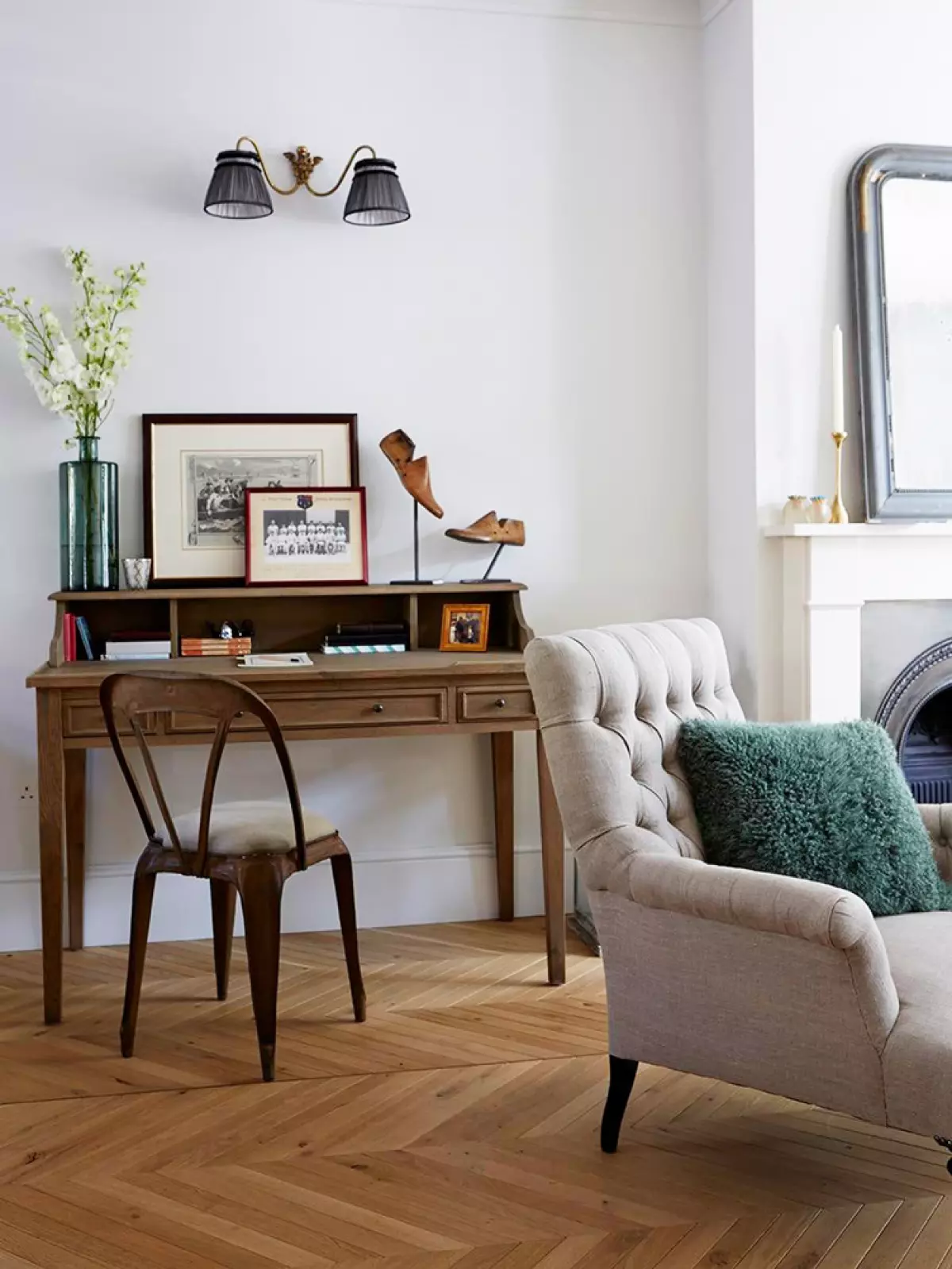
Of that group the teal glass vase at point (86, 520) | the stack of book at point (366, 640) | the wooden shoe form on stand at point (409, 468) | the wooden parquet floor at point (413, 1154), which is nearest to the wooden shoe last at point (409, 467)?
the wooden shoe form on stand at point (409, 468)

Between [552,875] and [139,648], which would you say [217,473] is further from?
[552,875]

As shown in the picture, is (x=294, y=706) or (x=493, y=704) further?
(x=493, y=704)

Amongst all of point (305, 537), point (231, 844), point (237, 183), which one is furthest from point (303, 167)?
point (231, 844)

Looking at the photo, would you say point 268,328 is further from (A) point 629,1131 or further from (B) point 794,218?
(A) point 629,1131

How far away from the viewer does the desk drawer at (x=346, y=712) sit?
312cm

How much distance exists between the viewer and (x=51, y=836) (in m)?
3.04

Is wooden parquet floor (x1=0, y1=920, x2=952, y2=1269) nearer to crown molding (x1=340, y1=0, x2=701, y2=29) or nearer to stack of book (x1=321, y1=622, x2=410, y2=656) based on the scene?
stack of book (x1=321, y1=622, x2=410, y2=656)

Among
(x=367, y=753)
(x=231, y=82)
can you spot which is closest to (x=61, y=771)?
(x=367, y=753)

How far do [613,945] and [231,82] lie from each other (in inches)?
104

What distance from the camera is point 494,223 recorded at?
3766mm

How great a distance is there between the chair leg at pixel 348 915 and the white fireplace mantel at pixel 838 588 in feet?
4.45

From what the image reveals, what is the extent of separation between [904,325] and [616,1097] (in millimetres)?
2322

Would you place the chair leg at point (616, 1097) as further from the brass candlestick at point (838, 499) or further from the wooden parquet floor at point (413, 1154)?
the brass candlestick at point (838, 499)

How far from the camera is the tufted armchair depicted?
6.49 ft
